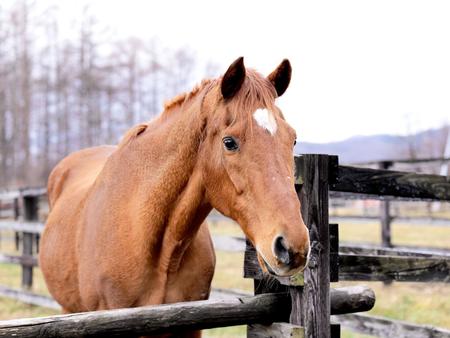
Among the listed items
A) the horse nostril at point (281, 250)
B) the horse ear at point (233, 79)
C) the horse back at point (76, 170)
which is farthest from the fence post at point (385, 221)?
the horse nostril at point (281, 250)

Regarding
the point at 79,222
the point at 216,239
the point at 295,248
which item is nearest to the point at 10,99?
the point at 216,239

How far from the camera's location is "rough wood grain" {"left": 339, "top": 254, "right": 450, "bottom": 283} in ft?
10.4

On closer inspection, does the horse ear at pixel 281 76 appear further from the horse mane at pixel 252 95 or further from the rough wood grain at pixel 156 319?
the rough wood grain at pixel 156 319

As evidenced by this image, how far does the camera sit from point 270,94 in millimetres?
2678

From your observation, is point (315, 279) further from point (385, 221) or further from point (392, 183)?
point (385, 221)

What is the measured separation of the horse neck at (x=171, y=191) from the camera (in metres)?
2.91

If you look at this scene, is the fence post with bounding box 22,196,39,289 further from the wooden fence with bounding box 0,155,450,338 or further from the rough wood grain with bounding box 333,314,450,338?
the wooden fence with bounding box 0,155,450,338

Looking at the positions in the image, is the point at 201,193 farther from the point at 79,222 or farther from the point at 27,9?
the point at 27,9

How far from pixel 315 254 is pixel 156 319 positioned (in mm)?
841

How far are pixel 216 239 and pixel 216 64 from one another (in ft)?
102

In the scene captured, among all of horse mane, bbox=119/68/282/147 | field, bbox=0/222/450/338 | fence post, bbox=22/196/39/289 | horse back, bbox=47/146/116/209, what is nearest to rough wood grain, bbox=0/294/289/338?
horse mane, bbox=119/68/282/147

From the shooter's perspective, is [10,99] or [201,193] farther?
[10,99]

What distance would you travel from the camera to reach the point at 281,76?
9.46ft

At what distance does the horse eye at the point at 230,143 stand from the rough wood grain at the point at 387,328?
8.59 ft
